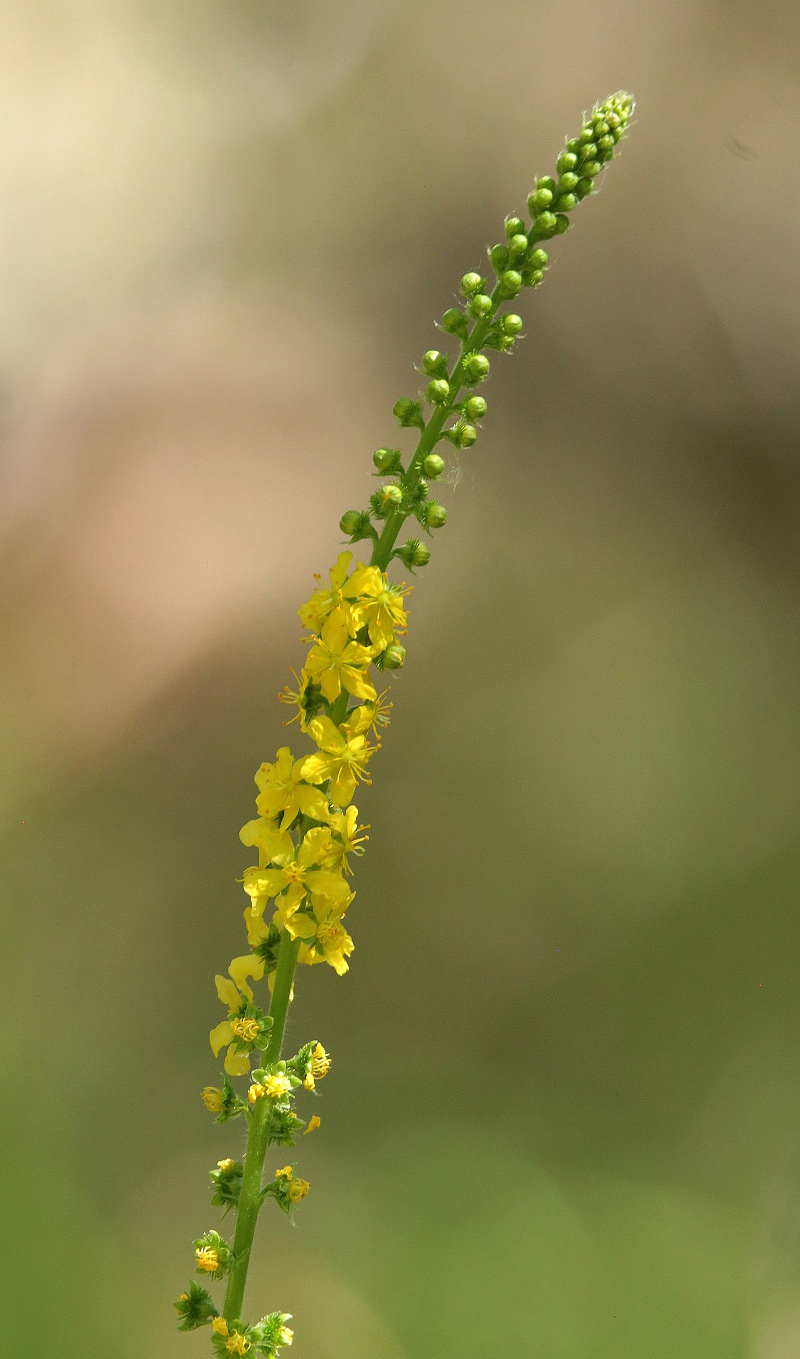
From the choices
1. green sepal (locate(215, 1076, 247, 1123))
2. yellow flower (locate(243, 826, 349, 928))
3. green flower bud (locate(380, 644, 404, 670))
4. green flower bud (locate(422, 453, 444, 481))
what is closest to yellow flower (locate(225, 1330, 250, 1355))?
green sepal (locate(215, 1076, 247, 1123))

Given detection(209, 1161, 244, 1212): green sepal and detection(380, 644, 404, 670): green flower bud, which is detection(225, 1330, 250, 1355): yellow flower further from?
detection(380, 644, 404, 670): green flower bud

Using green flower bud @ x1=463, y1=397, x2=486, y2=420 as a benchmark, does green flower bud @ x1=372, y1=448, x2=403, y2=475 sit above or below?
below

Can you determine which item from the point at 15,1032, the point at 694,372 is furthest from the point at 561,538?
the point at 15,1032

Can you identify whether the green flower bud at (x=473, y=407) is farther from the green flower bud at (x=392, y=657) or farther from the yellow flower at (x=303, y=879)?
the yellow flower at (x=303, y=879)

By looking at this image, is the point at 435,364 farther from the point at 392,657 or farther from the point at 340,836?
the point at 340,836

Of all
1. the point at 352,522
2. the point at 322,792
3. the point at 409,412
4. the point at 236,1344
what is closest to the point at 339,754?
the point at 322,792

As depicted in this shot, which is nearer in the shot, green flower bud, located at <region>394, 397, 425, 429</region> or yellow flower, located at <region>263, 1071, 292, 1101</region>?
yellow flower, located at <region>263, 1071, 292, 1101</region>
